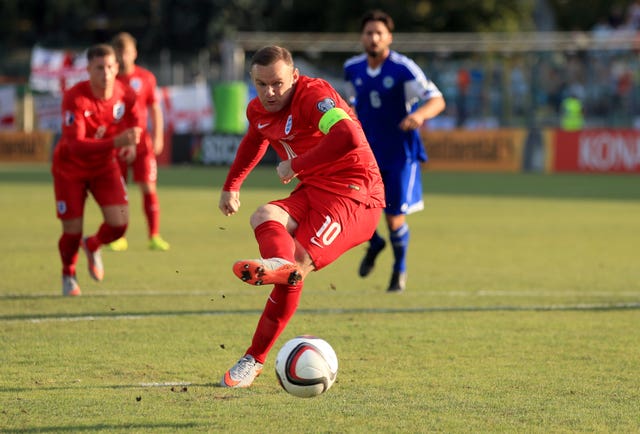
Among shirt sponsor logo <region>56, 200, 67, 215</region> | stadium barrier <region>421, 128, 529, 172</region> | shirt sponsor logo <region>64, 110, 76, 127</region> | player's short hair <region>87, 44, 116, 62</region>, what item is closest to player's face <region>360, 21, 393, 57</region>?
player's short hair <region>87, 44, 116, 62</region>

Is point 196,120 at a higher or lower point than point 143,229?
lower

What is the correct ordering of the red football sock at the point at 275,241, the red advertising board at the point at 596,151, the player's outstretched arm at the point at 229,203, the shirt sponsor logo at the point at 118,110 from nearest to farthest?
the red football sock at the point at 275,241 → the player's outstretched arm at the point at 229,203 → the shirt sponsor logo at the point at 118,110 → the red advertising board at the point at 596,151

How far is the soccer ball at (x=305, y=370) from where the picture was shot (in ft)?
19.3

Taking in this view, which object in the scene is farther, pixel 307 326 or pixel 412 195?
pixel 412 195

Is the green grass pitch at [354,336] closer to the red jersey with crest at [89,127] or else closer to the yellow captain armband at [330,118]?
the yellow captain armband at [330,118]

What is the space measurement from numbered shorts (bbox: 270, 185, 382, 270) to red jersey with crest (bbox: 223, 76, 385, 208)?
0.06 meters

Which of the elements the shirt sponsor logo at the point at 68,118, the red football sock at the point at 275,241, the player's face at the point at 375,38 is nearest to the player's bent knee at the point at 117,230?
the shirt sponsor logo at the point at 68,118

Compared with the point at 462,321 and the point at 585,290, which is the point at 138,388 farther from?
the point at 585,290

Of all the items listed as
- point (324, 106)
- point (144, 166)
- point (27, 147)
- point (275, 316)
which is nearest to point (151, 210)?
point (144, 166)

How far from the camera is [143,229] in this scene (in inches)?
643

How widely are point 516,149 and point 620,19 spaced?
10618 millimetres

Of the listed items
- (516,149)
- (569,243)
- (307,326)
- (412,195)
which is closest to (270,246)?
(307,326)

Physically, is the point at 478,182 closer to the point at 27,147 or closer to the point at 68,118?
the point at 27,147

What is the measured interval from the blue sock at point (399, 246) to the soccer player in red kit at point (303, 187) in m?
3.68
